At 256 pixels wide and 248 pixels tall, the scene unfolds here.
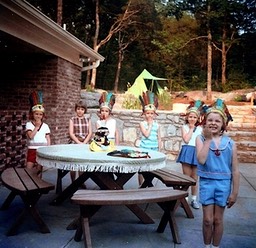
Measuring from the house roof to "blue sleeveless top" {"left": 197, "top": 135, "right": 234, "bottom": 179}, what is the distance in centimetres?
383

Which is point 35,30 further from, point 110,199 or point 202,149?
point 202,149

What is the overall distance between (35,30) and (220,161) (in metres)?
4.97

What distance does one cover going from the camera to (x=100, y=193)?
3188 millimetres

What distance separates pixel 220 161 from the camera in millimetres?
2850

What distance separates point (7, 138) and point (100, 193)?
302 centimetres

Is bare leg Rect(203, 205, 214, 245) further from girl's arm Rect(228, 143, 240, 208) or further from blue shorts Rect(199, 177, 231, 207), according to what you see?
girl's arm Rect(228, 143, 240, 208)

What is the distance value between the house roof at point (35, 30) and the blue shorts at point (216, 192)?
156 inches

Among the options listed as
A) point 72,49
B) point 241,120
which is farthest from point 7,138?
point 241,120

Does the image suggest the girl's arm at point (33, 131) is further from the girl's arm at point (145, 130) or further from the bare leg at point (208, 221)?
the bare leg at point (208, 221)

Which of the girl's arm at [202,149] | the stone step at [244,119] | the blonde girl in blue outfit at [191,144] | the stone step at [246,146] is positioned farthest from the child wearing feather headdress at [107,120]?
the stone step at [244,119]

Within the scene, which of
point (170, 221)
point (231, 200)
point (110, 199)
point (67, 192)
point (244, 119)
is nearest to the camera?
point (231, 200)

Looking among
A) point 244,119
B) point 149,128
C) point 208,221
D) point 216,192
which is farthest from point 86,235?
point 244,119

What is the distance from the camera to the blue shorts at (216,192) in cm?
283

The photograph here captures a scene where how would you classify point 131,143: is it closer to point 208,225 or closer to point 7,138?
point 7,138
